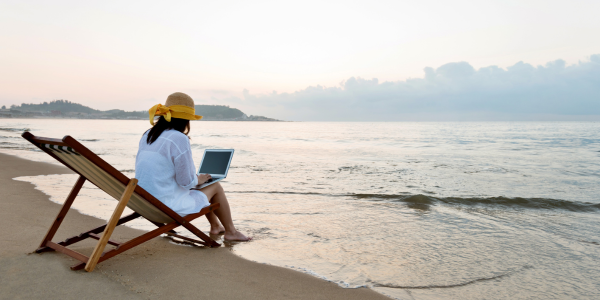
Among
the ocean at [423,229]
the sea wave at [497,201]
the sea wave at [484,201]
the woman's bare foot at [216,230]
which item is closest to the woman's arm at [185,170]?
the ocean at [423,229]

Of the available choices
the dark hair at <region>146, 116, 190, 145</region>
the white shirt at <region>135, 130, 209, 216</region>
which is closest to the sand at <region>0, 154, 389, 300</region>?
the white shirt at <region>135, 130, 209, 216</region>

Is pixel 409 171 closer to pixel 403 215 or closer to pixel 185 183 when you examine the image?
pixel 403 215

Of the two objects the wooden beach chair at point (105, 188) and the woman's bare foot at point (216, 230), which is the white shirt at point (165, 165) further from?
the woman's bare foot at point (216, 230)

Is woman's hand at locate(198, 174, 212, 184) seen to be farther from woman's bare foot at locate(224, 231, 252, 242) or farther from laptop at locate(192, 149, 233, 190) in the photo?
woman's bare foot at locate(224, 231, 252, 242)

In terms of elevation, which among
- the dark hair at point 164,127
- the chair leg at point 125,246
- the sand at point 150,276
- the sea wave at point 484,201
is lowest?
the sea wave at point 484,201

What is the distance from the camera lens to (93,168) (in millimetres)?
2670

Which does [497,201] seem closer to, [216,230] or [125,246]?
[216,230]

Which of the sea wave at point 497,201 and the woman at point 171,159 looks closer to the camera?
the woman at point 171,159

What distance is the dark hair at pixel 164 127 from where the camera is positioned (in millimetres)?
3166

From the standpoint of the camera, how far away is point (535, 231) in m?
5.19

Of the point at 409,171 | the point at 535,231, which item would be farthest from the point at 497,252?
the point at 409,171

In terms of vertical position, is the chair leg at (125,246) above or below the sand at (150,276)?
above

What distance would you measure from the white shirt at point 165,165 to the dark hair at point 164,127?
43 mm

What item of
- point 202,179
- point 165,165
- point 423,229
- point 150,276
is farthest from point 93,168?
point 423,229
